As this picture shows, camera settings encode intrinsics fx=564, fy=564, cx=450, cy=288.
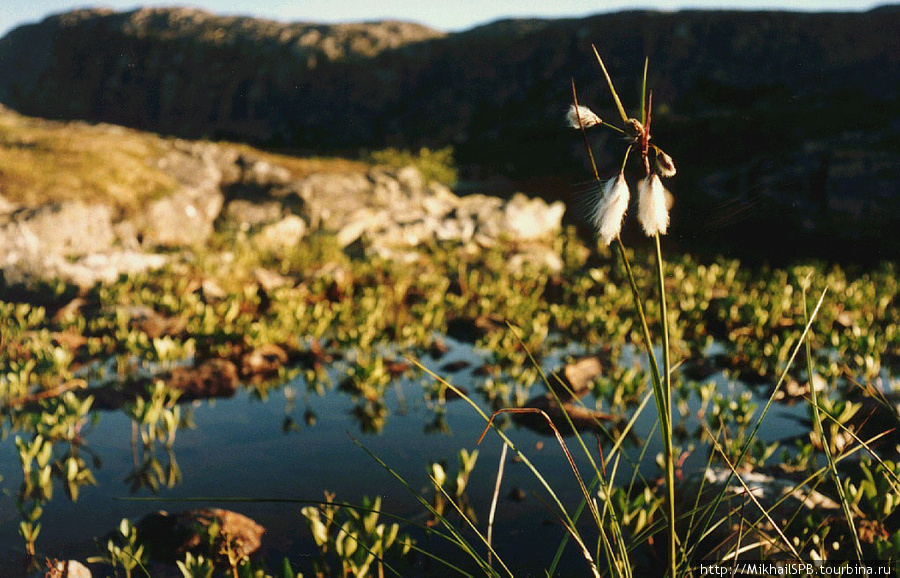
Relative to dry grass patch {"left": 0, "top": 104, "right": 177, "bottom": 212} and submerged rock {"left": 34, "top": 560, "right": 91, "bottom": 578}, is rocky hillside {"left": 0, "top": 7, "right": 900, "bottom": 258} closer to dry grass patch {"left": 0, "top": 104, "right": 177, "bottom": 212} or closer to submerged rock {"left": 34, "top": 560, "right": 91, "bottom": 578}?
submerged rock {"left": 34, "top": 560, "right": 91, "bottom": 578}

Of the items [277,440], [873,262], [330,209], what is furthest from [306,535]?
[873,262]

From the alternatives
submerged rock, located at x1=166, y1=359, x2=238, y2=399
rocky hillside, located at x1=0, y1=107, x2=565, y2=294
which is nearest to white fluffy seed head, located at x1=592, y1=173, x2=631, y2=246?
submerged rock, located at x1=166, y1=359, x2=238, y2=399

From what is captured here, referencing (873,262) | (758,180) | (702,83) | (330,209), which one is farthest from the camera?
(702,83)

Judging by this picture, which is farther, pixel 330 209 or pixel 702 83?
pixel 702 83

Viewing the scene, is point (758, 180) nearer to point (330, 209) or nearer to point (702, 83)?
point (330, 209)

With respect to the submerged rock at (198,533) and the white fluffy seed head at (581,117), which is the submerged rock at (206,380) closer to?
the submerged rock at (198,533)

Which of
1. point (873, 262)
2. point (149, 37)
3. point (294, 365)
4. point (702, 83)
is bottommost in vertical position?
point (294, 365)
